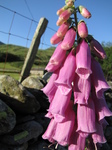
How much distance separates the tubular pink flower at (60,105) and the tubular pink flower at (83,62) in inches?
5.3

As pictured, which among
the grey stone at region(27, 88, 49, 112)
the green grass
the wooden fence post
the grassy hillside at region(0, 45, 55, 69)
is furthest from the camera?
the grassy hillside at region(0, 45, 55, 69)

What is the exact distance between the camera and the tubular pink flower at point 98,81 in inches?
40.0

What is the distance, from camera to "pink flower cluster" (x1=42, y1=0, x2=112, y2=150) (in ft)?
3.32

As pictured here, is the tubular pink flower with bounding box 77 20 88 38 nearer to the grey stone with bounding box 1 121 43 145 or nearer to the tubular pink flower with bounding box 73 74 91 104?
the tubular pink flower with bounding box 73 74 91 104

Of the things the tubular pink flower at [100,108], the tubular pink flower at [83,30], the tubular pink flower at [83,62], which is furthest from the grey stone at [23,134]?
the tubular pink flower at [83,30]

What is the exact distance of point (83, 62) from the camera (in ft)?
3.24

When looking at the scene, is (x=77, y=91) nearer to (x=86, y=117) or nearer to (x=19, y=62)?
(x=86, y=117)

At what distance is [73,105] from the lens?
1115 mm


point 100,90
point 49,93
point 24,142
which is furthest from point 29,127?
point 100,90

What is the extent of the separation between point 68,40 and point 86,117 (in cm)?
46

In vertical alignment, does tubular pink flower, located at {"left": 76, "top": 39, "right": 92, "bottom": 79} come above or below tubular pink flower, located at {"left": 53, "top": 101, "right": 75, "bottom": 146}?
above

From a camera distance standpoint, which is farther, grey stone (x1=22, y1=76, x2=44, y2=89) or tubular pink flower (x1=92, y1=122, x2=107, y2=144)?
grey stone (x1=22, y1=76, x2=44, y2=89)

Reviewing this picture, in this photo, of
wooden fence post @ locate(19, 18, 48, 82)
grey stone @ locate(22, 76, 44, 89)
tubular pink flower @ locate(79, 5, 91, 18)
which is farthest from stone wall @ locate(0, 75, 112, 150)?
tubular pink flower @ locate(79, 5, 91, 18)

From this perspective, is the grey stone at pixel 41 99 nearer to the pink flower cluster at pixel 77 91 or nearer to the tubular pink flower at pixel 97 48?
the pink flower cluster at pixel 77 91
